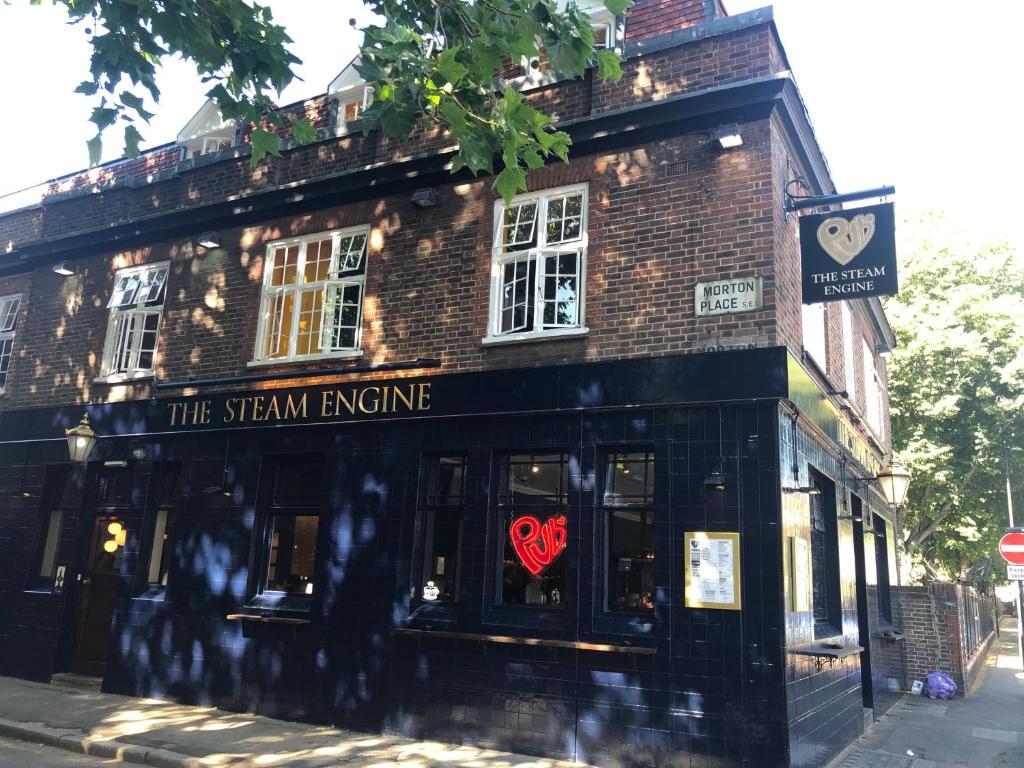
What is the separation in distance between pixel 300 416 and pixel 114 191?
6104 mm

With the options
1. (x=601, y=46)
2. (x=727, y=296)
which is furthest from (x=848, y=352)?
(x=601, y=46)

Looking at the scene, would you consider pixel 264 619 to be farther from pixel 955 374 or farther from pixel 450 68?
pixel 955 374

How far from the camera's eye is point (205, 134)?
47.2ft

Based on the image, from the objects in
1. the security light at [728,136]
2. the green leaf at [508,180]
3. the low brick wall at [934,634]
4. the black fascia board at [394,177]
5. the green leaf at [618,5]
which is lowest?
the low brick wall at [934,634]

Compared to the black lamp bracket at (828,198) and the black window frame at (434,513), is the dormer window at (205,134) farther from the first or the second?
the black lamp bracket at (828,198)

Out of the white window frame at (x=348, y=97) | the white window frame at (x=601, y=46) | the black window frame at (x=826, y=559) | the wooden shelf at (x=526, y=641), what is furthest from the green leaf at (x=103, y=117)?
the black window frame at (x=826, y=559)

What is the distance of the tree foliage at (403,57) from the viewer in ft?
21.0

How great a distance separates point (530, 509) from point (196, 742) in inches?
168

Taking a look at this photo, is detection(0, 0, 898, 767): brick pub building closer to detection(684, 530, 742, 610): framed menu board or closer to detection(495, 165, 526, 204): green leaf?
→ detection(684, 530, 742, 610): framed menu board

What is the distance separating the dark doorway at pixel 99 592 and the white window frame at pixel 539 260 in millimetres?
6564

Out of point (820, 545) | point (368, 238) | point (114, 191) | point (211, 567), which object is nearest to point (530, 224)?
point (368, 238)

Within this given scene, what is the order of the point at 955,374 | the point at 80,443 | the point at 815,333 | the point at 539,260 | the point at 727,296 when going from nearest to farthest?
Result: 1. the point at 727,296
2. the point at 539,260
3. the point at 815,333
4. the point at 80,443
5. the point at 955,374


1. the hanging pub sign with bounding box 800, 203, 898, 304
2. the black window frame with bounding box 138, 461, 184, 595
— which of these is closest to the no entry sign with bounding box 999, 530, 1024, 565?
the hanging pub sign with bounding box 800, 203, 898, 304

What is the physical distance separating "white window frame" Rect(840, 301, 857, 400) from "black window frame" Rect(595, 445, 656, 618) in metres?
5.55
